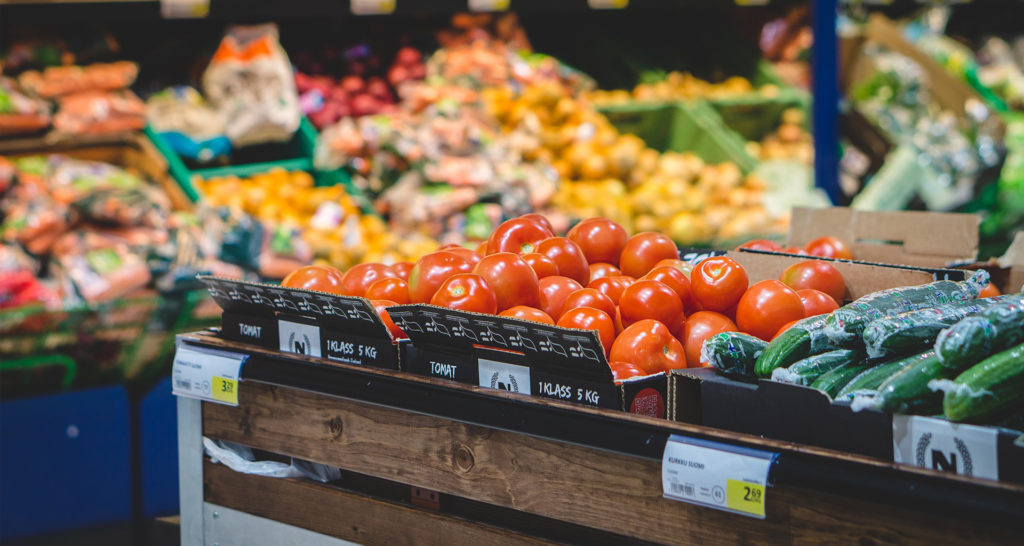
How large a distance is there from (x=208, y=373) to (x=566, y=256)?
2.55 feet

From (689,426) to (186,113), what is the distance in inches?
→ 150

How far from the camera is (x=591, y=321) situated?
1668 mm

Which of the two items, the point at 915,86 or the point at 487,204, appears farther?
the point at 915,86

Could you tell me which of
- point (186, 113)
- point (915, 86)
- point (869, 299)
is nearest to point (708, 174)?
point (915, 86)

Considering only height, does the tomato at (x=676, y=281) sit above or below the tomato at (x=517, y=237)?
below

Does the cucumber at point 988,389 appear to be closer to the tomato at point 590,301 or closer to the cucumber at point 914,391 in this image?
the cucumber at point 914,391

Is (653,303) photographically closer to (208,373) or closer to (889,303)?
(889,303)

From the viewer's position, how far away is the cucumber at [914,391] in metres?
1.16

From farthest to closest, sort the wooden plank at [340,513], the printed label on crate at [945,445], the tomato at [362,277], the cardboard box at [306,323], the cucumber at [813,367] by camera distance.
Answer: the tomato at [362,277] < the cardboard box at [306,323] < the wooden plank at [340,513] < the cucumber at [813,367] < the printed label on crate at [945,445]

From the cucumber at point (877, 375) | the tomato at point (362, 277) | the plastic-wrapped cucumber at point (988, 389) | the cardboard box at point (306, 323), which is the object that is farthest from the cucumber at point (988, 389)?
the tomato at point (362, 277)

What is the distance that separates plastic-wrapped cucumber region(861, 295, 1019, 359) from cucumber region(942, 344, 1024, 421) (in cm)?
16

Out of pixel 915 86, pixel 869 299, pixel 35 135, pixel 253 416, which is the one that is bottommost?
pixel 253 416

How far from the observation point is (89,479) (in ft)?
10.4

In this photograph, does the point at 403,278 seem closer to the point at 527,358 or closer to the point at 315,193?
the point at 527,358
